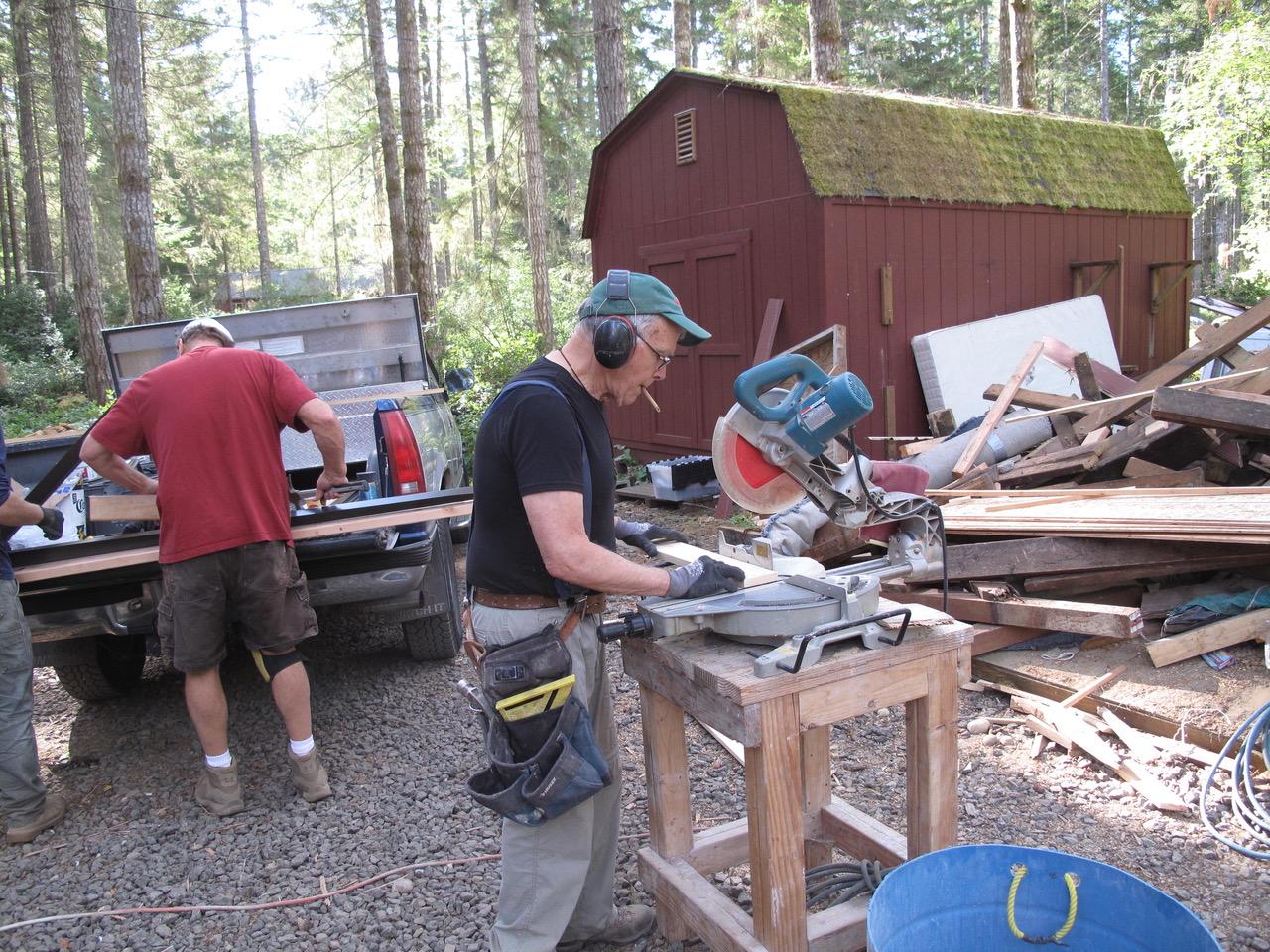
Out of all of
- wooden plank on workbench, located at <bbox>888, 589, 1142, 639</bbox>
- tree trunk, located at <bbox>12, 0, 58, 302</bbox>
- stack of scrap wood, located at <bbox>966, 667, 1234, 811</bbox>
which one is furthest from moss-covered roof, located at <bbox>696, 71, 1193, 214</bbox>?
tree trunk, located at <bbox>12, 0, 58, 302</bbox>

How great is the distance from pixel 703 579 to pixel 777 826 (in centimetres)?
62

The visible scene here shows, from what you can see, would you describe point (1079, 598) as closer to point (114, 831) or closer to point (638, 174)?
point (114, 831)

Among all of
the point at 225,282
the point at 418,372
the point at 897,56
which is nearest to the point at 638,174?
the point at 418,372

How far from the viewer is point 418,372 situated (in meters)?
6.08

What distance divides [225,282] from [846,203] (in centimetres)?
3334

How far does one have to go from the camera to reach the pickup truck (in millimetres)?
3807

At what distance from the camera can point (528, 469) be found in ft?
6.97

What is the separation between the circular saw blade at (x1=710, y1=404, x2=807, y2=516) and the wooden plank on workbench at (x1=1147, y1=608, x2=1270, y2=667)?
2.62 m

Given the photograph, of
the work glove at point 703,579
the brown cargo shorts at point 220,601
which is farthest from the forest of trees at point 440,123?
the work glove at point 703,579

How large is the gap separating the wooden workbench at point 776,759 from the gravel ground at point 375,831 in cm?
35

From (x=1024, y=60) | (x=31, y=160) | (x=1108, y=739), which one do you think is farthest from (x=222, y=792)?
(x=31, y=160)

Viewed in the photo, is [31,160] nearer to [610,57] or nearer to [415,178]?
[415,178]

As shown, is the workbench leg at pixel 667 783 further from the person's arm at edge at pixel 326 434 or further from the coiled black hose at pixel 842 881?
the person's arm at edge at pixel 326 434

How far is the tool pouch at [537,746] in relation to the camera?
2258 mm
